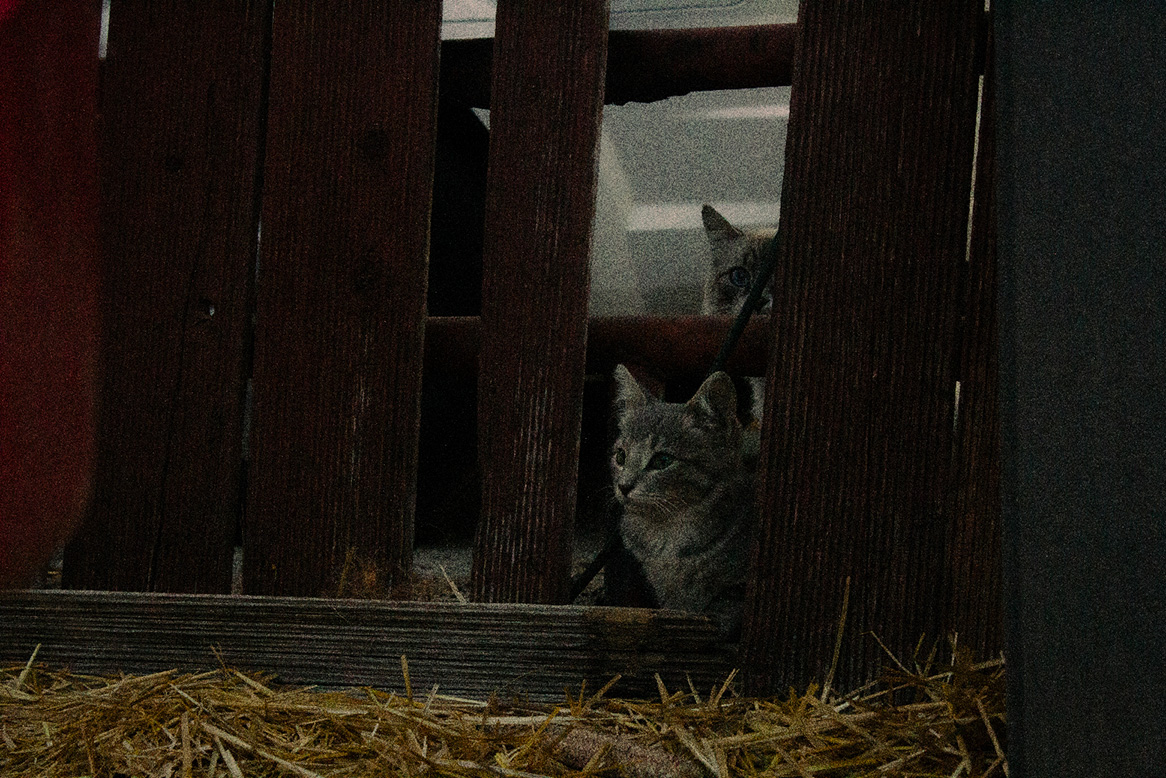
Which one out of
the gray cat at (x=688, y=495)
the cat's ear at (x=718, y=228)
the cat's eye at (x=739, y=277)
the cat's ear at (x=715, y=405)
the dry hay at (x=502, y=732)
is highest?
the cat's ear at (x=718, y=228)

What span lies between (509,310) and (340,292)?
0.38m

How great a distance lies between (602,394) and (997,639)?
2.49 m

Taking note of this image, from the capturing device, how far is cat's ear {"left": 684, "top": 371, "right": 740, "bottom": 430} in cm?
255

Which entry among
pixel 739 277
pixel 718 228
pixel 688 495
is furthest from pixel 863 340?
pixel 718 228

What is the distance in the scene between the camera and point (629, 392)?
3.04 m

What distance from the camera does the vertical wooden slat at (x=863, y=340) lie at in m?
1.70

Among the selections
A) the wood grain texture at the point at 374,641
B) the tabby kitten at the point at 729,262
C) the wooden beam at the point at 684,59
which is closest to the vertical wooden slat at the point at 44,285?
the wood grain texture at the point at 374,641

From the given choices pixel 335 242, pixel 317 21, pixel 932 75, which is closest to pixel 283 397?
pixel 335 242

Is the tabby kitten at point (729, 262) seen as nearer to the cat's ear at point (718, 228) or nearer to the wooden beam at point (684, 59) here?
the cat's ear at point (718, 228)

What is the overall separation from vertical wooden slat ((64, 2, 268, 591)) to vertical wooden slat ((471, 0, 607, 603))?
22.4 inches

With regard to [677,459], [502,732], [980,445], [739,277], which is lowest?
[502,732]

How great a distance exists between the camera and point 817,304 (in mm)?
1772

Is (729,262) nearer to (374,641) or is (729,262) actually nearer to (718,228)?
(718,228)

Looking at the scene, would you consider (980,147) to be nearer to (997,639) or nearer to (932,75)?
(932,75)
